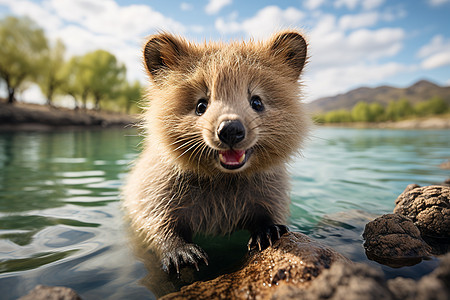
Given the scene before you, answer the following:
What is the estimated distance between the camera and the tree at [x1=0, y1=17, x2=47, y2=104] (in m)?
31.2

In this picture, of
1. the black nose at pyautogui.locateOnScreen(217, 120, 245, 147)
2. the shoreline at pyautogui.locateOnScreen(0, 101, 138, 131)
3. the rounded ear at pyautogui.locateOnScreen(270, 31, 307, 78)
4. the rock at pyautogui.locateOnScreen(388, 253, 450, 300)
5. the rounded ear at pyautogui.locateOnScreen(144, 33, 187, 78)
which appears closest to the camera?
the rock at pyautogui.locateOnScreen(388, 253, 450, 300)

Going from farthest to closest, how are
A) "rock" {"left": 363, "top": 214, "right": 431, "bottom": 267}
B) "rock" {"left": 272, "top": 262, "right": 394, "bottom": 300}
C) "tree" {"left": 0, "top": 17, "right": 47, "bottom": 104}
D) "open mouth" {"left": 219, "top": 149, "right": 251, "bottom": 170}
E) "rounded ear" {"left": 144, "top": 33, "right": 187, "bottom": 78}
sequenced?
"tree" {"left": 0, "top": 17, "right": 47, "bottom": 104}, "rounded ear" {"left": 144, "top": 33, "right": 187, "bottom": 78}, "rock" {"left": 363, "top": 214, "right": 431, "bottom": 267}, "open mouth" {"left": 219, "top": 149, "right": 251, "bottom": 170}, "rock" {"left": 272, "top": 262, "right": 394, "bottom": 300}

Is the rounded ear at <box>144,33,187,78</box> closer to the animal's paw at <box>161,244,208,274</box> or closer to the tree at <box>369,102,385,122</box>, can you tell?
the animal's paw at <box>161,244,208,274</box>

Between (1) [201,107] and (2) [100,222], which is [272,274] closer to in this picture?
(1) [201,107]

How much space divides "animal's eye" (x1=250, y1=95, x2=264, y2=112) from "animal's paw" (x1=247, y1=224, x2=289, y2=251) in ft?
3.72

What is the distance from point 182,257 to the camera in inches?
101

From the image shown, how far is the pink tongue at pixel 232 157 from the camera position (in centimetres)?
249

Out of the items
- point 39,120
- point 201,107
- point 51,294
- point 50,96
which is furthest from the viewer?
point 50,96

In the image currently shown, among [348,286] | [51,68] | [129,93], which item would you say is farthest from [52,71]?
[348,286]

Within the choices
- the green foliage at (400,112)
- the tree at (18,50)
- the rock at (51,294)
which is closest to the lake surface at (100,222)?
the rock at (51,294)

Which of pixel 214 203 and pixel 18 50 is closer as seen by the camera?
pixel 214 203

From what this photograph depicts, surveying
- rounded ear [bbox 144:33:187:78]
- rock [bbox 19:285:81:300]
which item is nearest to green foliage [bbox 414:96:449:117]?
rounded ear [bbox 144:33:187:78]

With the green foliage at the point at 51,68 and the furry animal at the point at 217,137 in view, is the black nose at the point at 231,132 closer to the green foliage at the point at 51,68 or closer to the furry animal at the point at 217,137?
the furry animal at the point at 217,137

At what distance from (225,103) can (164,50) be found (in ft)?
3.30
